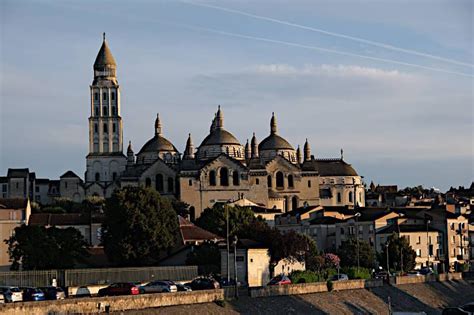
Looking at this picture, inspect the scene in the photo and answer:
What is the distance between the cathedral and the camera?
5694 inches

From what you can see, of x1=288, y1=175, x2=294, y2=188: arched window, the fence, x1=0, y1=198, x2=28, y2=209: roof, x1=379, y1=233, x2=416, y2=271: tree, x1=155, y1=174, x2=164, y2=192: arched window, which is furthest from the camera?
x1=288, y1=175, x2=294, y2=188: arched window

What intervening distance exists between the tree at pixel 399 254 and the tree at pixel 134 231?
818 inches

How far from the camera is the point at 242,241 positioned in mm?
66375

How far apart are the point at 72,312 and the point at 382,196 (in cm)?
14887

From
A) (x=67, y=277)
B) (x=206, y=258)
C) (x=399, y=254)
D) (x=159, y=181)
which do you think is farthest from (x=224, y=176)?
(x=67, y=277)

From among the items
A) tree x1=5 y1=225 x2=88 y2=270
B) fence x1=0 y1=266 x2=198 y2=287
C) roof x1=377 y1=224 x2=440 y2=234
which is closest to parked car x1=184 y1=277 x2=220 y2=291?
fence x1=0 y1=266 x2=198 y2=287

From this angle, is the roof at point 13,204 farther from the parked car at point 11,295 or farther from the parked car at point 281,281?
the parked car at point 11,295

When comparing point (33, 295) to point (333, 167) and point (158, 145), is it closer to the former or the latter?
point (158, 145)

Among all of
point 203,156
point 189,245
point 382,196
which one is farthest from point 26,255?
point 382,196

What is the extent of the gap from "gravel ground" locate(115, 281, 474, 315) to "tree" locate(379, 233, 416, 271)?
36.2 feet

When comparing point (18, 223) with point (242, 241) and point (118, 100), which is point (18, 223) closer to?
point (242, 241)

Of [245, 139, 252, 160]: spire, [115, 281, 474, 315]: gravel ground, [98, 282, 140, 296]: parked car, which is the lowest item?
[115, 281, 474, 315]: gravel ground

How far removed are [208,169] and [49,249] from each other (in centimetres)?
7526

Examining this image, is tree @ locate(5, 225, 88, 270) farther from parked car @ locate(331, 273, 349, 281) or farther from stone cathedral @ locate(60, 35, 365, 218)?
stone cathedral @ locate(60, 35, 365, 218)
